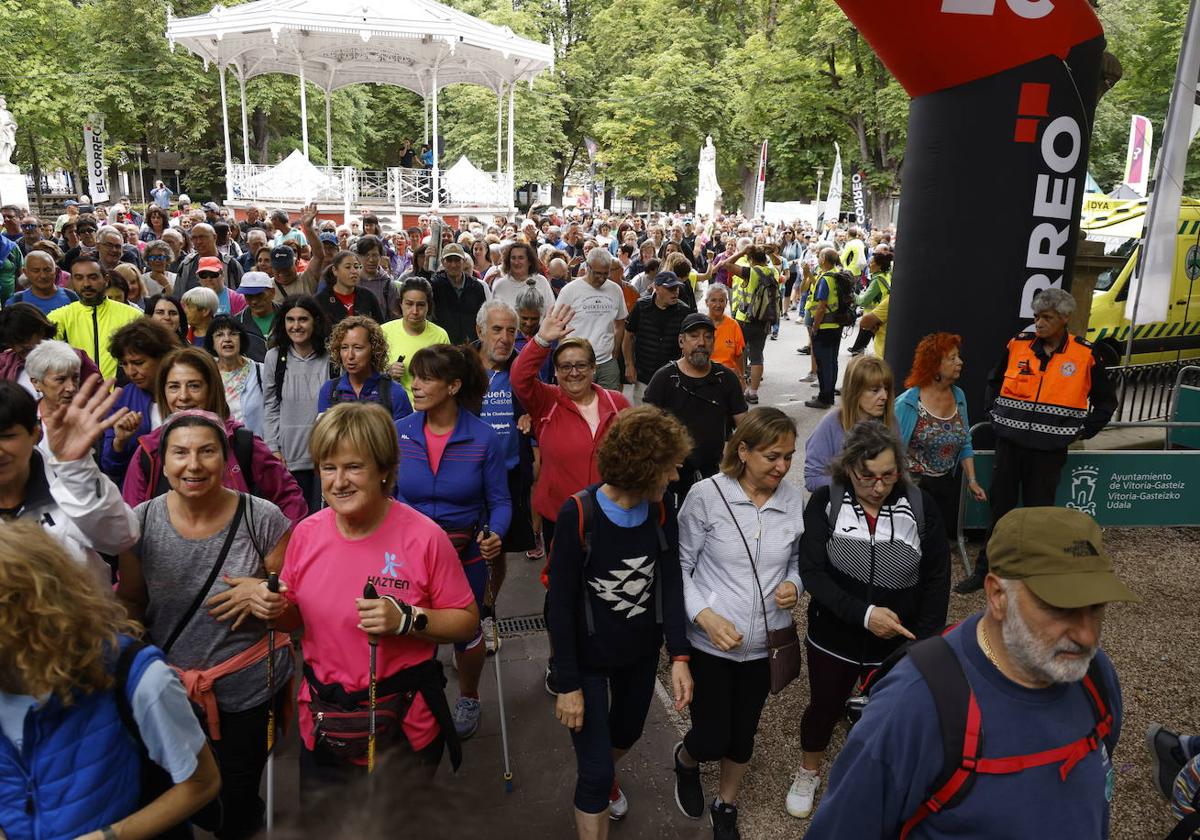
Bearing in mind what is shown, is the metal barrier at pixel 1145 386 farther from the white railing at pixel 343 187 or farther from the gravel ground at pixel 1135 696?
the white railing at pixel 343 187

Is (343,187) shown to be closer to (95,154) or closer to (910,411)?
(95,154)

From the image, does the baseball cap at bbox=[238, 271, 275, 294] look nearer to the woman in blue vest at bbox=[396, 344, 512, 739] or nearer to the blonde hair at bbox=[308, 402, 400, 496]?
the woman in blue vest at bbox=[396, 344, 512, 739]

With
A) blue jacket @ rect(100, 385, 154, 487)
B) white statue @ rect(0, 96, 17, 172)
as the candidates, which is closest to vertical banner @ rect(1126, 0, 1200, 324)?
blue jacket @ rect(100, 385, 154, 487)

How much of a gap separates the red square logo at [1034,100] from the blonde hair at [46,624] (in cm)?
619

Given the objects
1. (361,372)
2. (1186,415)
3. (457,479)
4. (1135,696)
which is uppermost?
(361,372)

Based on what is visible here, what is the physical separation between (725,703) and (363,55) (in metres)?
27.8

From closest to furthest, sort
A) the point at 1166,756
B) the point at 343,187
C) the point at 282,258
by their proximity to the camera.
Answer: the point at 1166,756 < the point at 282,258 < the point at 343,187

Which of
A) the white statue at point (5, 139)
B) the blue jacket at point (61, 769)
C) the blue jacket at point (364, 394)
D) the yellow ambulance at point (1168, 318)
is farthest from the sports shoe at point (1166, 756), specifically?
the white statue at point (5, 139)

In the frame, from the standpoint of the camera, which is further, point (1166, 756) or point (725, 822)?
point (725, 822)

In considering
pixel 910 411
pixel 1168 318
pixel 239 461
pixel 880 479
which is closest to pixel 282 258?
pixel 239 461

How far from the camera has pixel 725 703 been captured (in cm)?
340

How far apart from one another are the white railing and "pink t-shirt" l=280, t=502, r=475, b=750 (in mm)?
23345

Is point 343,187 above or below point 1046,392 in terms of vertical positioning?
above

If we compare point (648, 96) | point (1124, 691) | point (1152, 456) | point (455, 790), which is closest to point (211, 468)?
point (455, 790)
